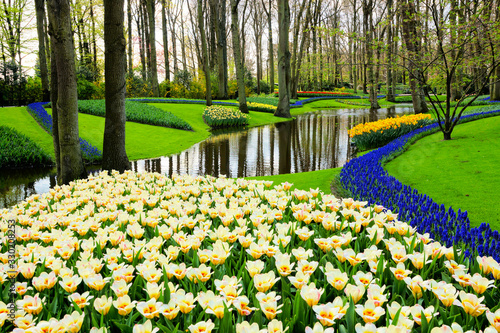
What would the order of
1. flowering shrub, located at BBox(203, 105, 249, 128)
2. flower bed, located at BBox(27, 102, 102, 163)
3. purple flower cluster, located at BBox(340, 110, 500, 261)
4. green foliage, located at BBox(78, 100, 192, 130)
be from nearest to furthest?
purple flower cluster, located at BBox(340, 110, 500, 261) → flower bed, located at BBox(27, 102, 102, 163) → green foliage, located at BBox(78, 100, 192, 130) → flowering shrub, located at BBox(203, 105, 249, 128)

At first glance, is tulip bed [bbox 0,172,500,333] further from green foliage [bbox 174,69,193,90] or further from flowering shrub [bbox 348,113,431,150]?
green foliage [bbox 174,69,193,90]

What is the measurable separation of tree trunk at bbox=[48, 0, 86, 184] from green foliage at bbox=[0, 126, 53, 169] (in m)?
4.43

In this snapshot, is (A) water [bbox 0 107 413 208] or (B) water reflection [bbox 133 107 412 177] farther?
(B) water reflection [bbox 133 107 412 177]

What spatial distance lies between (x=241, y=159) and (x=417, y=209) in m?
7.40

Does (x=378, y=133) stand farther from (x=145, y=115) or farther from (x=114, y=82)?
(x=145, y=115)

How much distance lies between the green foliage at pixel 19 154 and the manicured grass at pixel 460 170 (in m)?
10.1

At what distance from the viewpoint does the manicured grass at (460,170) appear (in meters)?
4.75

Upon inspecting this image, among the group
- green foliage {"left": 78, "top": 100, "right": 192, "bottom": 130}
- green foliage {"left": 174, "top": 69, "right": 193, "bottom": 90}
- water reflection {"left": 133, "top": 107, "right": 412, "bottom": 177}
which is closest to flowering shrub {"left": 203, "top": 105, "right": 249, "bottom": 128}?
green foliage {"left": 78, "top": 100, "right": 192, "bottom": 130}

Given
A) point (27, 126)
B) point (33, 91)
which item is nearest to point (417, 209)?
point (27, 126)

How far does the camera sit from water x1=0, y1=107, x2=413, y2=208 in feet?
28.7

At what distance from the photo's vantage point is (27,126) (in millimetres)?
14734

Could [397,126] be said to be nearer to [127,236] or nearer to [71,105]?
[71,105]

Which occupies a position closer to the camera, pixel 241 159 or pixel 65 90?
pixel 65 90

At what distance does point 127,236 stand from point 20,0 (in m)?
36.3
